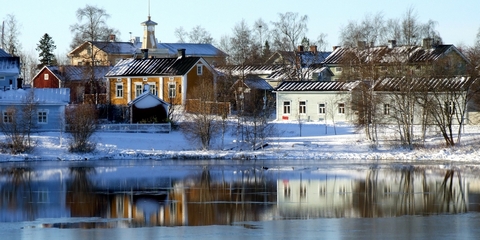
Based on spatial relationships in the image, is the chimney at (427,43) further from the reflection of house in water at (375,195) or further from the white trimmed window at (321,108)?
the reflection of house in water at (375,195)

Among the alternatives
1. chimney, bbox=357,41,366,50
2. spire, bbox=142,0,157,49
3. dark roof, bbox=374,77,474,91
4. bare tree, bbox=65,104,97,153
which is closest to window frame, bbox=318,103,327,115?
chimney, bbox=357,41,366,50

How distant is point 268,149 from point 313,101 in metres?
15.6

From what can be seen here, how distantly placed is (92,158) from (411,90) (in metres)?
17.7

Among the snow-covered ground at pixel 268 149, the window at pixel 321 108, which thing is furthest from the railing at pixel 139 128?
the window at pixel 321 108

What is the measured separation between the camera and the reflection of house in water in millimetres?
26125

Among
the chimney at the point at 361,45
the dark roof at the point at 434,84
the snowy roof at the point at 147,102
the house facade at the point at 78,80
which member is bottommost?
the snowy roof at the point at 147,102

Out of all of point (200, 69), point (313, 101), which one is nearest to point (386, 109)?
point (313, 101)

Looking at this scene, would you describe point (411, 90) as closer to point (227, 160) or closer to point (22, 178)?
point (227, 160)

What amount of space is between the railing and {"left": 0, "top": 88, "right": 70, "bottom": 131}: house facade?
274 cm

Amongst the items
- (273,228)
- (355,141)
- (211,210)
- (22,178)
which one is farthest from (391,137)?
(273,228)

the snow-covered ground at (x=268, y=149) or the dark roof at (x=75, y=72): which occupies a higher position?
the dark roof at (x=75, y=72)

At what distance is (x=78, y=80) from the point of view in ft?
256

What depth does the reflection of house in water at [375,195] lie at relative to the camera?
2612 centimetres

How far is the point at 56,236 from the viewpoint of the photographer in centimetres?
2162
